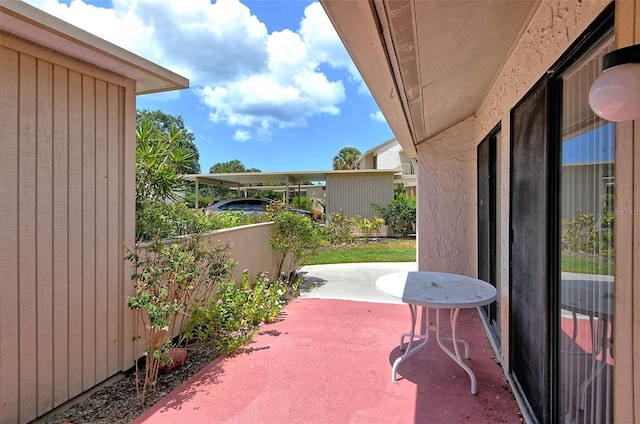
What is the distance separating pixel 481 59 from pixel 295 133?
35213 mm

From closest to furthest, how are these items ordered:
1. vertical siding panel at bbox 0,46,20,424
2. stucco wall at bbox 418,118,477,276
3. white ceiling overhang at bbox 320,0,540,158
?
1. white ceiling overhang at bbox 320,0,540,158
2. vertical siding panel at bbox 0,46,20,424
3. stucco wall at bbox 418,118,477,276

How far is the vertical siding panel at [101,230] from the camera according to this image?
2.71 m

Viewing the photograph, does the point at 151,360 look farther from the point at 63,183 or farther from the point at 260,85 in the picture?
the point at 260,85

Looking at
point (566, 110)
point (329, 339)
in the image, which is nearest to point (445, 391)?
point (329, 339)

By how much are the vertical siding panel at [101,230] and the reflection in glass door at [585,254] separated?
3386 millimetres

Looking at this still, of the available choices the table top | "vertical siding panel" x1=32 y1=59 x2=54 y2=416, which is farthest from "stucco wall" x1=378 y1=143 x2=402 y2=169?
"vertical siding panel" x1=32 y1=59 x2=54 y2=416

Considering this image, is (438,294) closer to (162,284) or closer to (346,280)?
(162,284)

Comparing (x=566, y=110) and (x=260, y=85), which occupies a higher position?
(x=260, y=85)

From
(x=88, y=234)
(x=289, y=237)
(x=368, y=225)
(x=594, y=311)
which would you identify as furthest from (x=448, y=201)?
(x=368, y=225)

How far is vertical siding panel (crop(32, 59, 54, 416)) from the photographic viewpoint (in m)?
2.29

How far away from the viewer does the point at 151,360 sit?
2639mm

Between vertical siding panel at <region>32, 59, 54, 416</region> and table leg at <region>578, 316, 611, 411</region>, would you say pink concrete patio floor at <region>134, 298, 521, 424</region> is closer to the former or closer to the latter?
vertical siding panel at <region>32, 59, 54, 416</region>

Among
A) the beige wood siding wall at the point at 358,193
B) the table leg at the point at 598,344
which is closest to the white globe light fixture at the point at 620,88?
the table leg at the point at 598,344

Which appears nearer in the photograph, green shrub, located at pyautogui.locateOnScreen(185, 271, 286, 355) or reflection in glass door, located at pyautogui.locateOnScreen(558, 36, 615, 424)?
reflection in glass door, located at pyautogui.locateOnScreen(558, 36, 615, 424)
